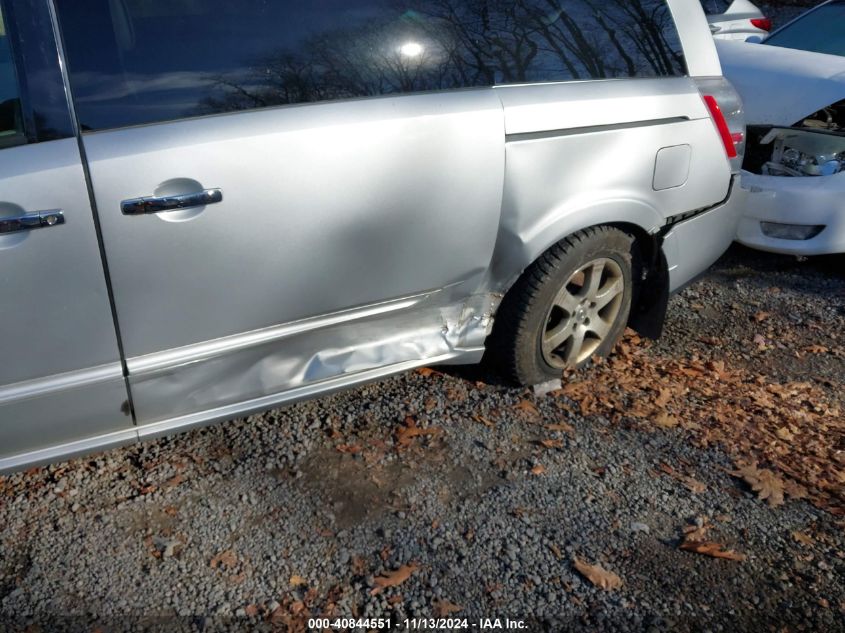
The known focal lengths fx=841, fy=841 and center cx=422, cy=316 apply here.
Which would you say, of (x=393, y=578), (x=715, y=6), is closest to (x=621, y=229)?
(x=393, y=578)

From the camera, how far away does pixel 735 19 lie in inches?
359

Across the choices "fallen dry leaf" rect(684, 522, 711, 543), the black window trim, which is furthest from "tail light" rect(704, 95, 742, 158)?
the black window trim

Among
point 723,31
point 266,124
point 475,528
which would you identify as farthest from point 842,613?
point 723,31

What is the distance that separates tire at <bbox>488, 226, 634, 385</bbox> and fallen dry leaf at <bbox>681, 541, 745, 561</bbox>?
1.02m

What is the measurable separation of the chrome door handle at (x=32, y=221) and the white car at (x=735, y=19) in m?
7.86

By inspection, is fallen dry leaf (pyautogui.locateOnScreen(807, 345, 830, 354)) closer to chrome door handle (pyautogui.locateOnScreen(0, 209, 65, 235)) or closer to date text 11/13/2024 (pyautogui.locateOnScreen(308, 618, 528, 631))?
date text 11/13/2024 (pyautogui.locateOnScreen(308, 618, 528, 631))

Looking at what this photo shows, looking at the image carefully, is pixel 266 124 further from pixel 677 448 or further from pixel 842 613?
pixel 842 613

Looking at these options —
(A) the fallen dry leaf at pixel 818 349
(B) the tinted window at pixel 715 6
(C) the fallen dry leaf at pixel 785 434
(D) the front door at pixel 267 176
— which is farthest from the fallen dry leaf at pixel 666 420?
(B) the tinted window at pixel 715 6

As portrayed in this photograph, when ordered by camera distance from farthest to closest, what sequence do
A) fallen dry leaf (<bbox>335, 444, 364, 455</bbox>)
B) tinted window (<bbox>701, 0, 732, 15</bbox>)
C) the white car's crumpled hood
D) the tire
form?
tinted window (<bbox>701, 0, 732, 15</bbox>) < the white car's crumpled hood < the tire < fallen dry leaf (<bbox>335, 444, 364, 455</bbox>)

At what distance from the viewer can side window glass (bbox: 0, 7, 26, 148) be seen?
7.81 feet

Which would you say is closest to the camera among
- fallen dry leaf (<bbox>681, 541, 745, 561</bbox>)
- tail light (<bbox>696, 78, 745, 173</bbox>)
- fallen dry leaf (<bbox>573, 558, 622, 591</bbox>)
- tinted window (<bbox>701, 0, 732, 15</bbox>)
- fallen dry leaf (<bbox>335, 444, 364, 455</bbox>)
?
fallen dry leaf (<bbox>573, 558, 622, 591</bbox>)

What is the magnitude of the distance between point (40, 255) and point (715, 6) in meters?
8.91

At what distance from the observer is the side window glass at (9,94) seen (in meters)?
2.38

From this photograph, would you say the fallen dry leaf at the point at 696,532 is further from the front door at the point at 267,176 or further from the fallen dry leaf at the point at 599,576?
the front door at the point at 267,176
